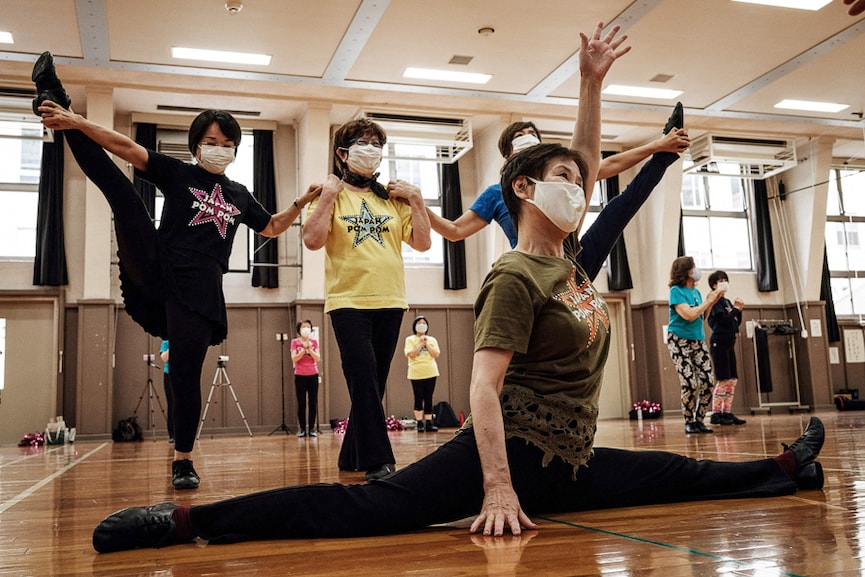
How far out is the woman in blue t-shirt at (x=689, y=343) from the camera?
6418 millimetres

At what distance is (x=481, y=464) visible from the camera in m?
1.71

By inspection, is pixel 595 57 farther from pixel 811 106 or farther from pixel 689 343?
pixel 811 106

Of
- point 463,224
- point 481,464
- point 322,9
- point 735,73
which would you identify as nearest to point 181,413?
point 463,224

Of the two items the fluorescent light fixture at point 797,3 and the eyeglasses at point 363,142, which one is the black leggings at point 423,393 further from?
the eyeglasses at point 363,142

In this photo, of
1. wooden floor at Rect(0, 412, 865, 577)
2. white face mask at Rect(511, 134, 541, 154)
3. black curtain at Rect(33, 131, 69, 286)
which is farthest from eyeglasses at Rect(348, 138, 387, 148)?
black curtain at Rect(33, 131, 69, 286)

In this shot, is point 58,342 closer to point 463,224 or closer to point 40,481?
point 40,481

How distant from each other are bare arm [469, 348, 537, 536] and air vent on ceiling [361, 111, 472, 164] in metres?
10.0

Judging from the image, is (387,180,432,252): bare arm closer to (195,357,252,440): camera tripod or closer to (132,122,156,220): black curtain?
(195,357,252,440): camera tripod

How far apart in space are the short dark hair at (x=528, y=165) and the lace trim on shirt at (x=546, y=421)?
19.1 inches

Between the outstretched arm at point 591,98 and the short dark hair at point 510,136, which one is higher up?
the short dark hair at point 510,136

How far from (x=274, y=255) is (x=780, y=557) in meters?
10.7

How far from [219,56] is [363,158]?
23.9 ft

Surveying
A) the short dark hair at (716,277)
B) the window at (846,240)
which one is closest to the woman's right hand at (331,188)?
the short dark hair at (716,277)

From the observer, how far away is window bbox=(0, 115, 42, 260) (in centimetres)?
1093
